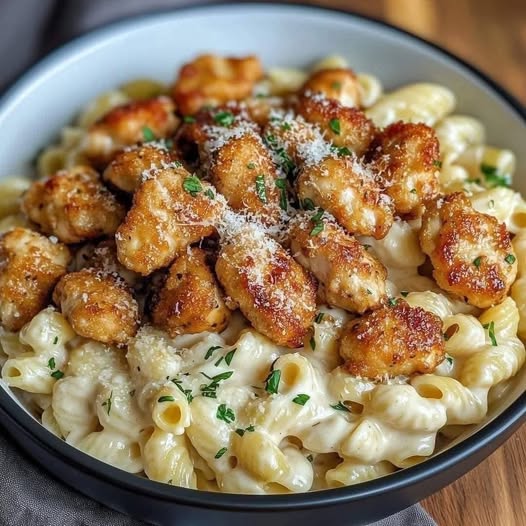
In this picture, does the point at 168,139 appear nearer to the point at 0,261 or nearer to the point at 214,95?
the point at 214,95

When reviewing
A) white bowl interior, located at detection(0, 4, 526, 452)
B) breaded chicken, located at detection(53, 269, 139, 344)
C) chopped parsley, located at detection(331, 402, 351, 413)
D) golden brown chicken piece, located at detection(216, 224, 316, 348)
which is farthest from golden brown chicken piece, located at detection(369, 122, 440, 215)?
breaded chicken, located at detection(53, 269, 139, 344)

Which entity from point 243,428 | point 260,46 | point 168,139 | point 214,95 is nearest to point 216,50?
point 260,46

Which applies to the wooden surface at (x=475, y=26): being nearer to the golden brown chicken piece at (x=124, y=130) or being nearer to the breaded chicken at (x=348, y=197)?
the golden brown chicken piece at (x=124, y=130)

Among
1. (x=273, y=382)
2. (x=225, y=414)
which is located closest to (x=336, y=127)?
(x=273, y=382)

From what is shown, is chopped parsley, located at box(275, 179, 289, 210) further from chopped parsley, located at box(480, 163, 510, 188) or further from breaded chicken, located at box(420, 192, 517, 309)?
chopped parsley, located at box(480, 163, 510, 188)

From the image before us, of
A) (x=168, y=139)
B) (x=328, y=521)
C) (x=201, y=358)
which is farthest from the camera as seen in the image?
(x=168, y=139)
